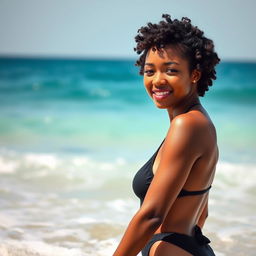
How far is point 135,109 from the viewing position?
20062 mm

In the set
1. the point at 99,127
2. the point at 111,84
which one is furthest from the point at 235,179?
the point at 111,84

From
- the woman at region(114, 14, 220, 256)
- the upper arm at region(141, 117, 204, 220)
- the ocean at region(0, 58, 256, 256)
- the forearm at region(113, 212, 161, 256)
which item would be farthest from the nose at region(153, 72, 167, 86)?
the ocean at region(0, 58, 256, 256)

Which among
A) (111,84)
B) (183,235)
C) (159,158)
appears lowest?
(183,235)

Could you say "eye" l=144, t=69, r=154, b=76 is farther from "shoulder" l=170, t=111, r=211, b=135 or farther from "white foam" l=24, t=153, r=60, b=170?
"white foam" l=24, t=153, r=60, b=170

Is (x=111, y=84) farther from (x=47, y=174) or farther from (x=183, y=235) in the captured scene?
(x=183, y=235)

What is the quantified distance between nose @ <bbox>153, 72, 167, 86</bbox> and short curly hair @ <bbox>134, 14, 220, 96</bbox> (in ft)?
0.40

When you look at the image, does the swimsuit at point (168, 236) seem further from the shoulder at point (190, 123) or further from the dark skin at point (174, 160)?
the shoulder at point (190, 123)

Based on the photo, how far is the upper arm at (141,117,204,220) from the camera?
2.07 metres

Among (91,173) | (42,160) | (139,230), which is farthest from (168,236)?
(42,160)

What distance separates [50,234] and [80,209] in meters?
1.34

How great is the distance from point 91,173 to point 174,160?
6.72 m

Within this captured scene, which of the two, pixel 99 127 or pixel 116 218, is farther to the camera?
pixel 99 127

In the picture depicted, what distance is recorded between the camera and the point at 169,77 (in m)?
2.24

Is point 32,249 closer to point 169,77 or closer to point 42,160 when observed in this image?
point 169,77
